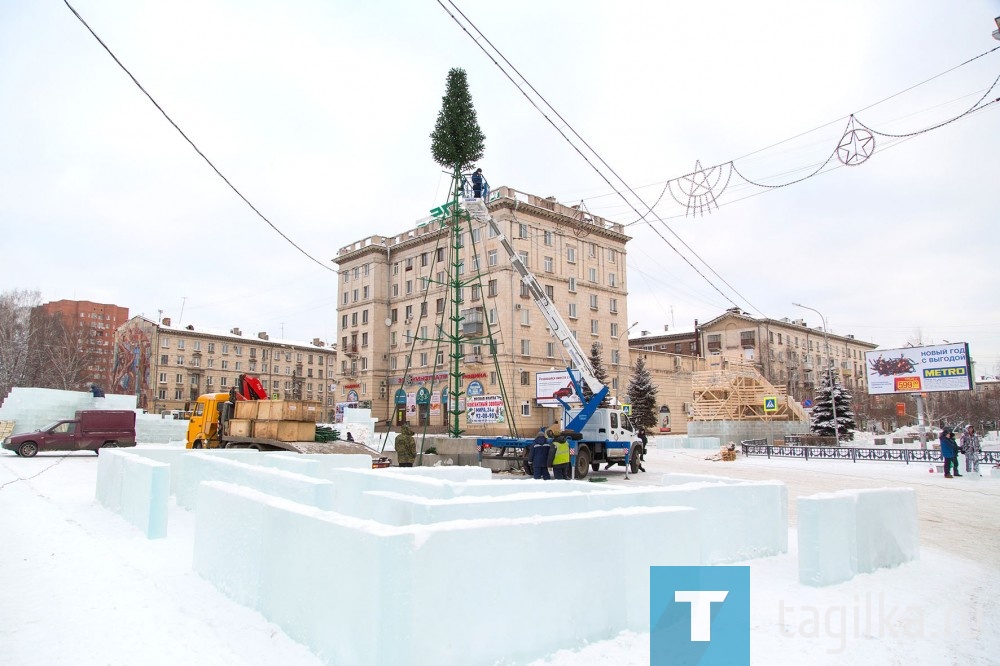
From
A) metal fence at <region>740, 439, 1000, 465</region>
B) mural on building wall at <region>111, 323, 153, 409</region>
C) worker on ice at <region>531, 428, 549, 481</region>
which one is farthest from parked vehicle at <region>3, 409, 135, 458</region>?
mural on building wall at <region>111, 323, 153, 409</region>

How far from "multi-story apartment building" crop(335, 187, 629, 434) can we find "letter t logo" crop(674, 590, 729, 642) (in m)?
34.5

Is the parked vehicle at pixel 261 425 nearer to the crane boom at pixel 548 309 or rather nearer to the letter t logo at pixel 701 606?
the crane boom at pixel 548 309

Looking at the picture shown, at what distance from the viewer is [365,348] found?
5662 cm

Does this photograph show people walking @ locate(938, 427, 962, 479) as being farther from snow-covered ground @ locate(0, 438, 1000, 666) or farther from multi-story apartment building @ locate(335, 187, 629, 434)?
multi-story apartment building @ locate(335, 187, 629, 434)

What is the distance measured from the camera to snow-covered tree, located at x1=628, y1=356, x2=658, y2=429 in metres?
49.7

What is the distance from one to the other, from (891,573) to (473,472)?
557 cm

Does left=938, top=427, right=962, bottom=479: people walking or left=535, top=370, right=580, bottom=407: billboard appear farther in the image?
left=535, top=370, right=580, bottom=407: billboard

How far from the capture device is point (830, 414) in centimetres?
4594

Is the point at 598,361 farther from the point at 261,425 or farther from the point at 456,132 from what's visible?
the point at 261,425

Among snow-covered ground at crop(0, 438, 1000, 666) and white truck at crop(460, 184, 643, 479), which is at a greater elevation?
white truck at crop(460, 184, 643, 479)

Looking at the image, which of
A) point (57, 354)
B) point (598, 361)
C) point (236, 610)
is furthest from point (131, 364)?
point (236, 610)

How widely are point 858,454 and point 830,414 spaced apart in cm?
1849

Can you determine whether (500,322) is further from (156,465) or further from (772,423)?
(156,465)

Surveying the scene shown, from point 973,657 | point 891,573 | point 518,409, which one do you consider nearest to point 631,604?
point 973,657
